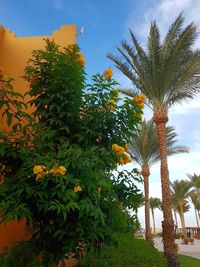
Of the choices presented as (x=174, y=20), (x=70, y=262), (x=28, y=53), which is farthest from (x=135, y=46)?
(x=70, y=262)

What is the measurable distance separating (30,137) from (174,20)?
31.4ft

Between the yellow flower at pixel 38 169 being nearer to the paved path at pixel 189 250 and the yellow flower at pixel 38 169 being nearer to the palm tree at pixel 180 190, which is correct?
the paved path at pixel 189 250

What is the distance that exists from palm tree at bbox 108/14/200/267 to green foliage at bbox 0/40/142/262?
802cm

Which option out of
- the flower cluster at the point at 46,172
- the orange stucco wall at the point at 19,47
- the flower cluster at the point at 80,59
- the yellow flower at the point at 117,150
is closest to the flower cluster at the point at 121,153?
the yellow flower at the point at 117,150

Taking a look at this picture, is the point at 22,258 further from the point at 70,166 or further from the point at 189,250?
the point at 189,250

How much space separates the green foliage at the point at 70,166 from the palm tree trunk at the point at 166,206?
731 cm

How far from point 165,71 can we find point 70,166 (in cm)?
944

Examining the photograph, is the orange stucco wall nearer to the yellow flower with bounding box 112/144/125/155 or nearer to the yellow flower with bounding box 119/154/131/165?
the yellow flower with bounding box 119/154/131/165

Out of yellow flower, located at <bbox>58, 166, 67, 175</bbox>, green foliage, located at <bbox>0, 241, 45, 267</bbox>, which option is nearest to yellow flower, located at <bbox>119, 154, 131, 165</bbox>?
yellow flower, located at <bbox>58, 166, 67, 175</bbox>

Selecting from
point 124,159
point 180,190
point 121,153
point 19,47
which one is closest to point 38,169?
point 121,153

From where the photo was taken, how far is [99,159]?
350 centimetres

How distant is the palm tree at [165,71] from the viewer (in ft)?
38.0

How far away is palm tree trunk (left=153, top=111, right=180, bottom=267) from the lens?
34.9ft

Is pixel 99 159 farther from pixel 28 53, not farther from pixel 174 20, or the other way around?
pixel 174 20
